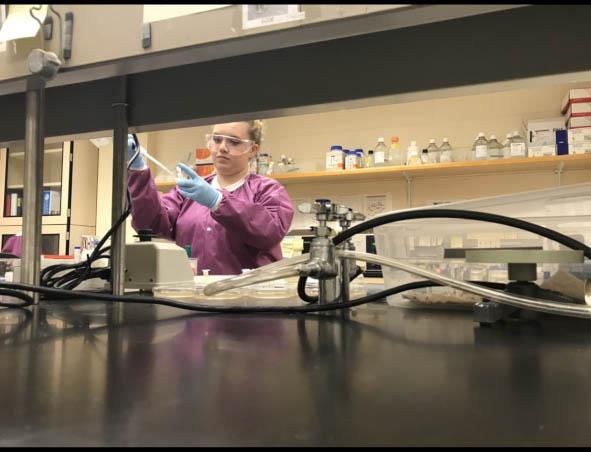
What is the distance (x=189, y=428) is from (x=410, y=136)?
9.74 ft

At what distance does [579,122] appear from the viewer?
90.9 inches

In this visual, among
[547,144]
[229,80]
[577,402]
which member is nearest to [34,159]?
[229,80]

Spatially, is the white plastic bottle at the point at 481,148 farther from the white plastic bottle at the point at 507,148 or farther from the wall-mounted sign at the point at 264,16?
the wall-mounted sign at the point at 264,16

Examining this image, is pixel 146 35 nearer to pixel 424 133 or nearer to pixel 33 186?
pixel 33 186

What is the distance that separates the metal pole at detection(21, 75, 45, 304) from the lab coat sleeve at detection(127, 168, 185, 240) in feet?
2.79

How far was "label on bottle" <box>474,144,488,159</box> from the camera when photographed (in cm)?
255

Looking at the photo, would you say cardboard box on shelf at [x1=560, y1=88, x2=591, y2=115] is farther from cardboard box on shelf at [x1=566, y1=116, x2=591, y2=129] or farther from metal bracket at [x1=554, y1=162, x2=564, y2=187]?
metal bracket at [x1=554, y1=162, x2=564, y2=187]

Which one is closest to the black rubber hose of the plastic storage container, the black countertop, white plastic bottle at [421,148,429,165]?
the plastic storage container

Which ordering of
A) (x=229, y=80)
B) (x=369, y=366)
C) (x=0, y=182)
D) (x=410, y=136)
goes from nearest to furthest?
1. (x=369, y=366)
2. (x=229, y=80)
3. (x=410, y=136)
4. (x=0, y=182)

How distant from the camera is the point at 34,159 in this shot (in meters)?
0.57

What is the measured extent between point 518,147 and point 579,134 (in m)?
0.29

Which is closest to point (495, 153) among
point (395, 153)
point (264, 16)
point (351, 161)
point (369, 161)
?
point (395, 153)

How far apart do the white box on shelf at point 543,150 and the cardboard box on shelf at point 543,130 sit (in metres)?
0.02

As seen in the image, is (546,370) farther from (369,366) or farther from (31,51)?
(31,51)
